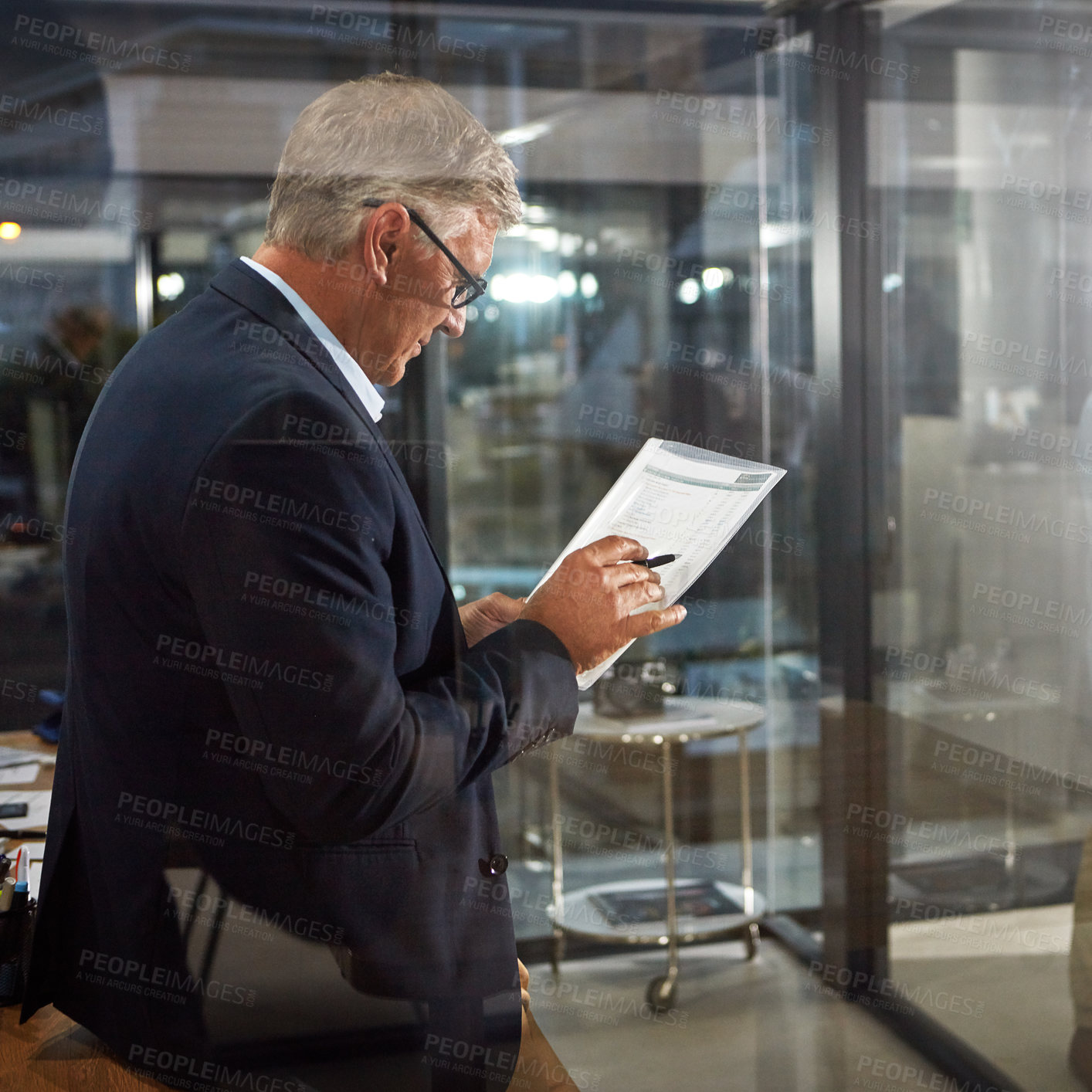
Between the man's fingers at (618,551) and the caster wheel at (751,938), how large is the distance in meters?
1.36

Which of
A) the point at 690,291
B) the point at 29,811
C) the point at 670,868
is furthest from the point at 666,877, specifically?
the point at 690,291

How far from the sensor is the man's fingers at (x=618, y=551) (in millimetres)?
1089

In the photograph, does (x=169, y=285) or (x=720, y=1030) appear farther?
(x=169, y=285)

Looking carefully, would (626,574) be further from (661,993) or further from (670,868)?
(670,868)

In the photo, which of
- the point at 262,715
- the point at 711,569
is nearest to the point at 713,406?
the point at 711,569

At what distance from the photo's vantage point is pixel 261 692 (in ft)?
3.14

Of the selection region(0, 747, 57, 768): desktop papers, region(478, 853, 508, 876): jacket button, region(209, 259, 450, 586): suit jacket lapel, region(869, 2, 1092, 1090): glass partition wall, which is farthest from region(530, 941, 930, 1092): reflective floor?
region(0, 747, 57, 768): desktop papers

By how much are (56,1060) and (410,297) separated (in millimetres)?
907

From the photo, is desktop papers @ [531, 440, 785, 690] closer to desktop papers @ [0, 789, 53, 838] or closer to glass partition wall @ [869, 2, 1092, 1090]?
desktop papers @ [0, 789, 53, 838]

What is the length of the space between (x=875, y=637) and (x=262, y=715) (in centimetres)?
172

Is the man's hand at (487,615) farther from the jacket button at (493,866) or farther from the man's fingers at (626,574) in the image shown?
the jacket button at (493,866)

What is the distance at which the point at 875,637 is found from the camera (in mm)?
2410

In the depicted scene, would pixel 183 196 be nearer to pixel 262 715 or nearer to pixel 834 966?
pixel 262 715

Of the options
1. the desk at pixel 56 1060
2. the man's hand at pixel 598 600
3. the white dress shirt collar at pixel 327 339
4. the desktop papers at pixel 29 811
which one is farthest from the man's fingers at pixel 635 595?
the desktop papers at pixel 29 811
